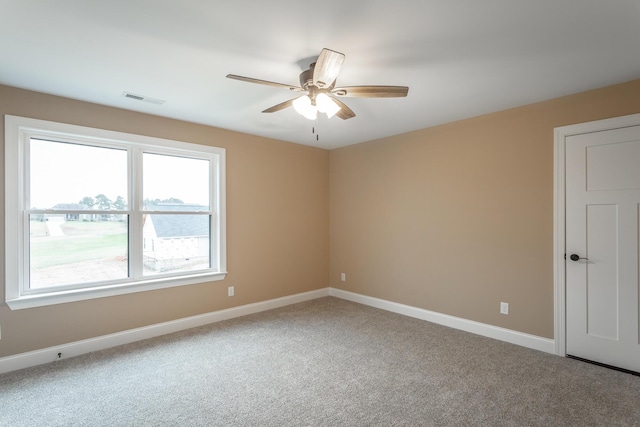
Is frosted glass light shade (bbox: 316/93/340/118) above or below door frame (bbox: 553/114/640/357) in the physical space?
above

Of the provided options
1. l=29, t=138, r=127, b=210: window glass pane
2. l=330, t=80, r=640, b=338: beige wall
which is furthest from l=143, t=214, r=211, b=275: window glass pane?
l=330, t=80, r=640, b=338: beige wall

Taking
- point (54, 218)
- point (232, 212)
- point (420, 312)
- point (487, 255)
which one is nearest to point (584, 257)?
point (487, 255)

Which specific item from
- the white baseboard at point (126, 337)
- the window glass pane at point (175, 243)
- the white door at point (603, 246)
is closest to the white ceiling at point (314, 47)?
the white door at point (603, 246)

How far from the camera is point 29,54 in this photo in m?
2.20

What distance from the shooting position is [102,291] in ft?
10.4

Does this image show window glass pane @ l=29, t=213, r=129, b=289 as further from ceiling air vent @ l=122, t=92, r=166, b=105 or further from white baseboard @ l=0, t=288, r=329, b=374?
ceiling air vent @ l=122, t=92, r=166, b=105

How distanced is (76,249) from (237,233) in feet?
5.54

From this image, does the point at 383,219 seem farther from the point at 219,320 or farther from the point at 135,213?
the point at 135,213

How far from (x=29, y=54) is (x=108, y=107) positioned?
102 centimetres

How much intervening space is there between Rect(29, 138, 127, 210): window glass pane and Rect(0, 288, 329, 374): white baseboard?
1.29 meters

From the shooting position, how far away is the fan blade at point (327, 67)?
1839mm

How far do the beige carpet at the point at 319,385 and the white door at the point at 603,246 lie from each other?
24cm

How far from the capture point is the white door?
265cm

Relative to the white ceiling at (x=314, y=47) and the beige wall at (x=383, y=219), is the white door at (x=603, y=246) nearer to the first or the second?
the beige wall at (x=383, y=219)
